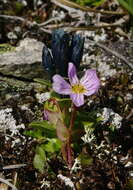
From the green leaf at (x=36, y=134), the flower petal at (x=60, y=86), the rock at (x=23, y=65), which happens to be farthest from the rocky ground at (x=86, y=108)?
the flower petal at (x=60, y=86)

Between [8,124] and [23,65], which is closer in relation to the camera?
[8,124]

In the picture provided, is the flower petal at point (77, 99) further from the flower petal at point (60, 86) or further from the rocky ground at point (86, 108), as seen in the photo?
the rocky ground at point (86, 108)

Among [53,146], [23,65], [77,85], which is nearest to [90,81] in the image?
[77,85]

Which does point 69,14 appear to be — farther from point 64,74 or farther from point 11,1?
point 64,74

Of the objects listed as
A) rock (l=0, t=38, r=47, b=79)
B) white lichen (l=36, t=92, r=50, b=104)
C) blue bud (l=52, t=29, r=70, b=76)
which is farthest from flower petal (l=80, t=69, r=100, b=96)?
rock (l=0, t=38, r=47, b=79)

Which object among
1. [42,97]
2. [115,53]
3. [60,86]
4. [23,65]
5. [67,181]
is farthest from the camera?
[115,53]

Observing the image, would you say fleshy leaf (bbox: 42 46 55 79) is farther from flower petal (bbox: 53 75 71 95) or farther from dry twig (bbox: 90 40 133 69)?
dry twig (bbox: 90 40 133 69)

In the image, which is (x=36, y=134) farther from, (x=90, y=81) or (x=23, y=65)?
(x=23, y=65)
